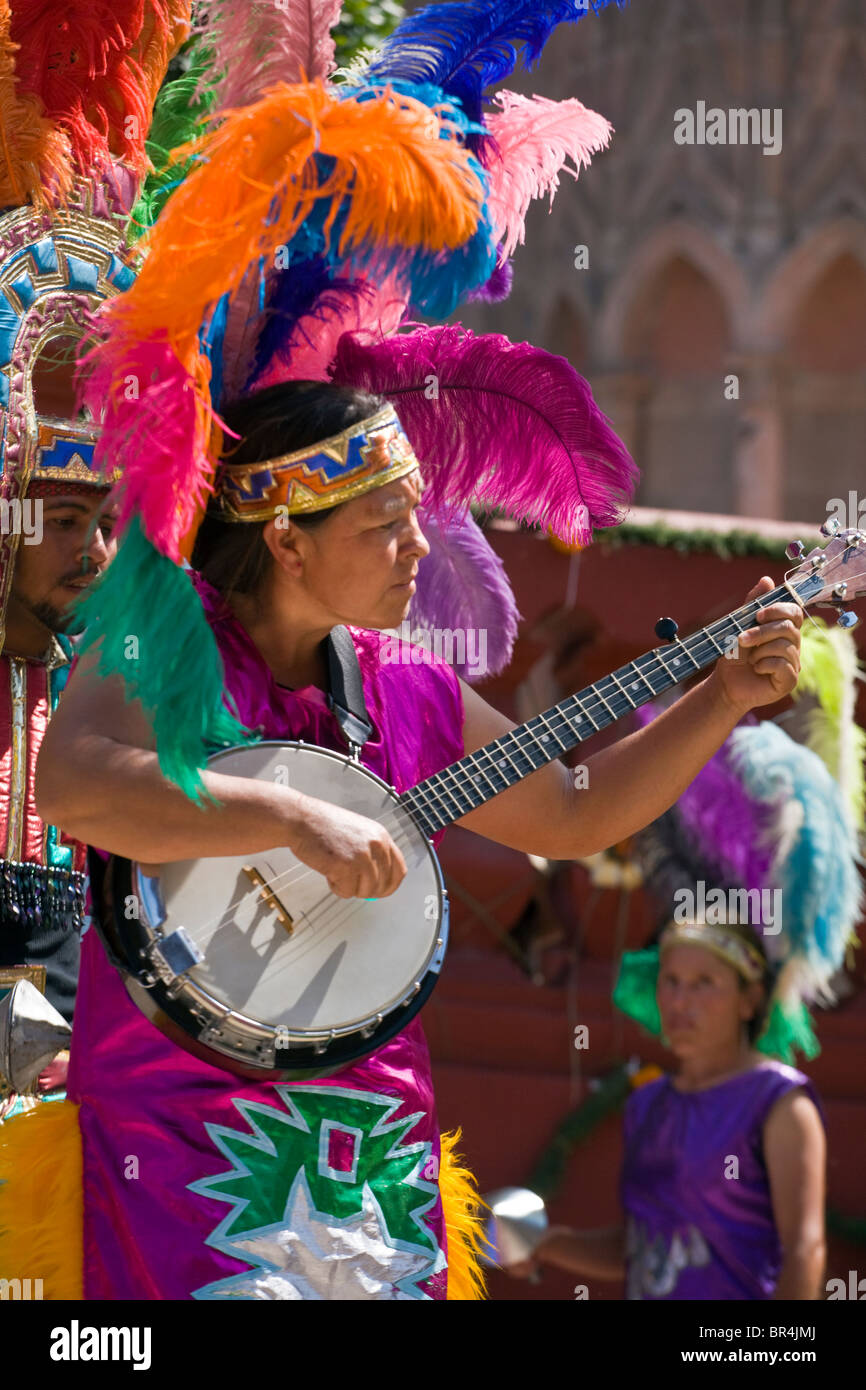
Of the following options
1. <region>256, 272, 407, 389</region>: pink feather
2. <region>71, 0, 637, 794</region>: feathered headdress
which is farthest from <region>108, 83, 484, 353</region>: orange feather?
<region>256, 272, 407, 389</region>: pink feather

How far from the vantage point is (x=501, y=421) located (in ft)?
9.43

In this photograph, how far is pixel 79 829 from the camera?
228cm

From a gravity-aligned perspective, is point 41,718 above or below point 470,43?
below

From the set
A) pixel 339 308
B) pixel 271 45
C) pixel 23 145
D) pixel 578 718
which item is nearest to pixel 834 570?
pixel 578 718

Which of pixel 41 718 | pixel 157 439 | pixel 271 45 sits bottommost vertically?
pixel 41 718

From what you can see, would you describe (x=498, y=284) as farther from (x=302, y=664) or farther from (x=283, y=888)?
(x=283, y=888)

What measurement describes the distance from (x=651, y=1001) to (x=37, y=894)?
2239 millimetres

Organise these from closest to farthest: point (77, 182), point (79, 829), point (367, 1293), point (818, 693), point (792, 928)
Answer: point (79, 829) → point (367, 1293) → point (77, 182) → point (792, 928) → point (818, 693)

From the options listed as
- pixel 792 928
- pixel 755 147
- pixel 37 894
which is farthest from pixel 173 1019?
pixel 755 147

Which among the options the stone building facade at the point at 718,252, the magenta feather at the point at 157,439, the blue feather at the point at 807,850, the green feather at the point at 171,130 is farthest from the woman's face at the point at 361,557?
the stone building facade at the point at 718,252

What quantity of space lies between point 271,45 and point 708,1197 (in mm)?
2909

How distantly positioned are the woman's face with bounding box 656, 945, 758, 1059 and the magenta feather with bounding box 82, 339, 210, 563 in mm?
2645

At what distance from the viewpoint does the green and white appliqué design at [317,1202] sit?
245 cm

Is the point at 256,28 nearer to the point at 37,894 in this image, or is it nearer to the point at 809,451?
the point at 37,894
